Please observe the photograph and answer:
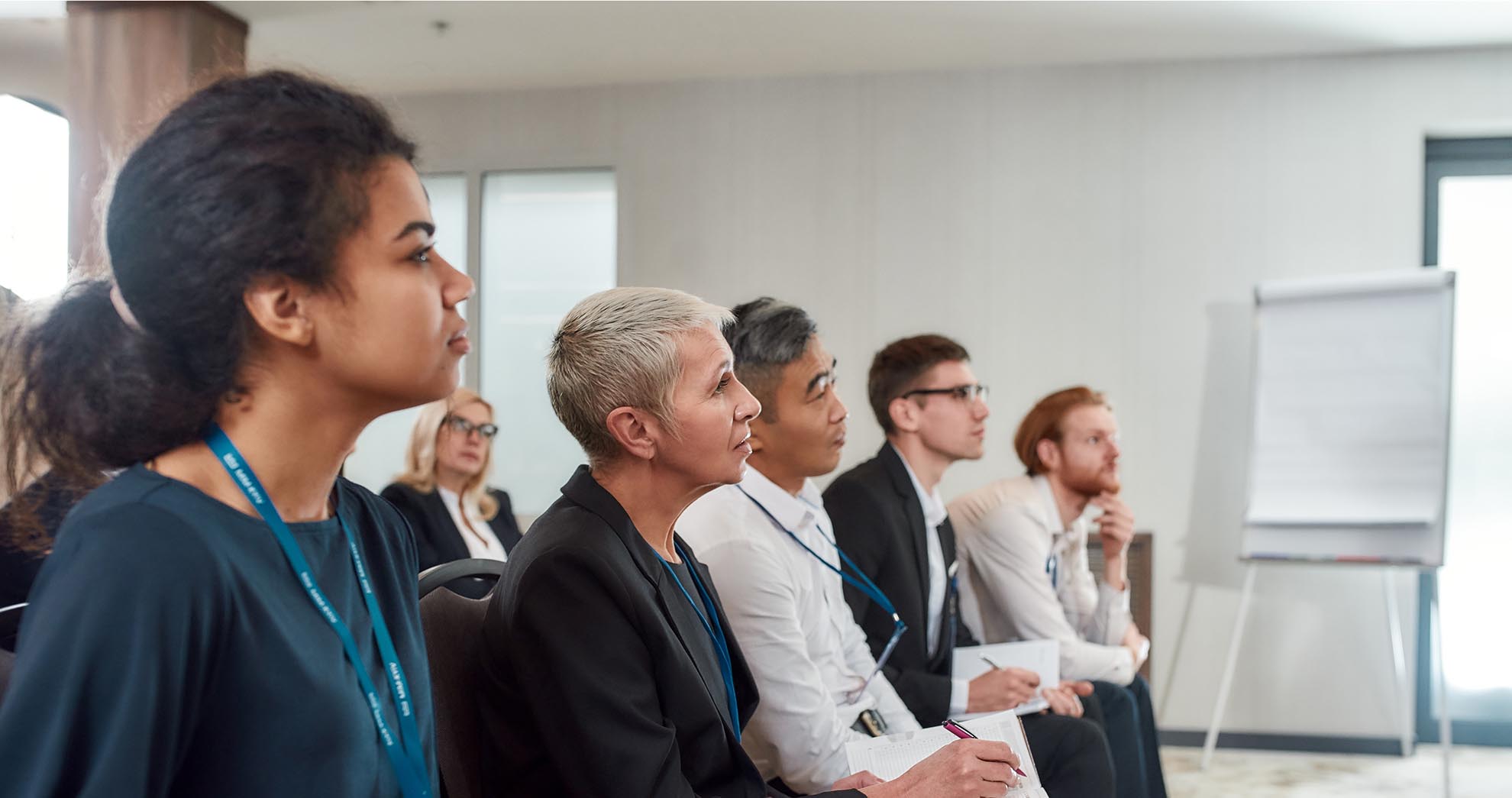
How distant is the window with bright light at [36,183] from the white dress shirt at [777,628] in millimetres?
3661

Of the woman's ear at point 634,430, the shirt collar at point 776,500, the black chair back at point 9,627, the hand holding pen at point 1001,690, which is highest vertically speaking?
the woman's ear at point 634,430

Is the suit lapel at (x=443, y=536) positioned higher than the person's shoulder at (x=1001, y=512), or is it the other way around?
the person's shoulder at (x=1001, y=512)

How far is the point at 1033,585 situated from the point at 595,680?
199cm

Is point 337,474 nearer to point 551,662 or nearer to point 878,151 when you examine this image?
point 551,662

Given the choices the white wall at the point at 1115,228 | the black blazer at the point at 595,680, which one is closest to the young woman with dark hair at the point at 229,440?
the black blazer at the point at 595,680

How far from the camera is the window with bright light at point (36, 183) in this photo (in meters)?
4.68

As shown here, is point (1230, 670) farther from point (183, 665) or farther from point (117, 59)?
point (117, 59)

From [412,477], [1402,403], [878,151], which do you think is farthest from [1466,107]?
[412,477]

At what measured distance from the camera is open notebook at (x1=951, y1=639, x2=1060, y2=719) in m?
2.57

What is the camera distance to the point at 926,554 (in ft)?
8.75

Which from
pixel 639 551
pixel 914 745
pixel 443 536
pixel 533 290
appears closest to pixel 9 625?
pixel 639 551

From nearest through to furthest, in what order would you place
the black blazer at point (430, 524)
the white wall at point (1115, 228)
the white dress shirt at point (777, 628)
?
the white dress shirt at point (777, 628)
the black blazer at point (430, 524)
the white wall at point (1115, 228)

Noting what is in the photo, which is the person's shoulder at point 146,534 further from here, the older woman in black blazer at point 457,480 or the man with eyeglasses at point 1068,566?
A: the older woman in black blazer at point 457,480

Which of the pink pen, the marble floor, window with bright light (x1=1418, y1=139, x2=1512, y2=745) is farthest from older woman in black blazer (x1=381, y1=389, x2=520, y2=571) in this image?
window with bright light (x1=1418, y1=139, x2=1512, y2=745)
